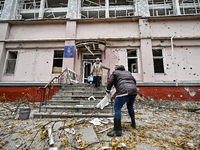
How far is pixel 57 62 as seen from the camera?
830 cm

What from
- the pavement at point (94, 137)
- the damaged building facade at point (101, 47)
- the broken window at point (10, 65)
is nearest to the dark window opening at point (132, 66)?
the damaged building facade at point (101, 47)

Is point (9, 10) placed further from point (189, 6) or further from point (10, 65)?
point (189, 6)

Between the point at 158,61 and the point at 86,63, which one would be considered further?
the point at 86,63

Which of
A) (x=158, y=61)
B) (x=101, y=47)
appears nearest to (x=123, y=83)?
(x=101, y=47)

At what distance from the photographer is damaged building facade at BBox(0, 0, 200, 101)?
731cm

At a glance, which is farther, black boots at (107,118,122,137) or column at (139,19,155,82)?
column at (139,19,155,82)

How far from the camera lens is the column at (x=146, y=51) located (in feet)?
23.7

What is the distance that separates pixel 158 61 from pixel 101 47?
4501mm

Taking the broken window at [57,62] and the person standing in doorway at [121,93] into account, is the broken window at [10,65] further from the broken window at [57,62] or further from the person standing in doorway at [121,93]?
the person standing in doorway at [121,93]

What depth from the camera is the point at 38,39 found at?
26.2 feet

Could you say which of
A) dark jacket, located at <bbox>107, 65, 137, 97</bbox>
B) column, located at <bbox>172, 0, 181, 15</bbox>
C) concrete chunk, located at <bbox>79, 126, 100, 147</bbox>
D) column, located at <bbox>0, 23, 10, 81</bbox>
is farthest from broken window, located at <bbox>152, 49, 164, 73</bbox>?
column, located at <bbox>0, 23, 10, 81</bbox>

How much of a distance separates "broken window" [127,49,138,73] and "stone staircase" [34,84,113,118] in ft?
11.9

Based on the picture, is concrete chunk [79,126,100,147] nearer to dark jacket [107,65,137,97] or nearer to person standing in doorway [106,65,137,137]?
person standing in doorway [106,65,137,137]

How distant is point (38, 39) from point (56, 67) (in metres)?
2.59
